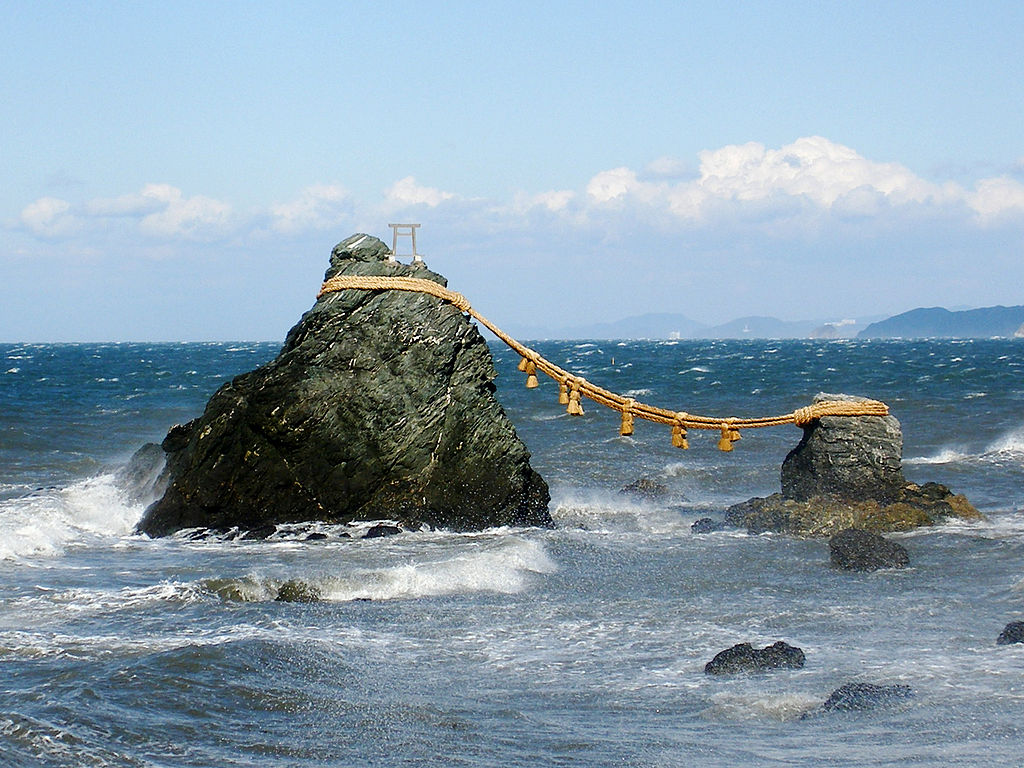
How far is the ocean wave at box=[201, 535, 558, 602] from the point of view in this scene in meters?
10.5

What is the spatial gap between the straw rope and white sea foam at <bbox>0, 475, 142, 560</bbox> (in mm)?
3859

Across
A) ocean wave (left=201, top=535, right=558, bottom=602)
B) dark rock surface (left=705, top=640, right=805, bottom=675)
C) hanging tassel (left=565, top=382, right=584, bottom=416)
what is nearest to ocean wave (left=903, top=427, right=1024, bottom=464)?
hanging tassel (left=565, top=382, right=584, bottom=416)

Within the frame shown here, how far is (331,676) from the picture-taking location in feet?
26.4

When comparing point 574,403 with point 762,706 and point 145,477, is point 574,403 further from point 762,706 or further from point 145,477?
point 762,706

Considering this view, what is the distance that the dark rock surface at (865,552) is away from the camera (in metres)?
11.7

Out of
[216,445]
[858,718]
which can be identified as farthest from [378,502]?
[858,718]

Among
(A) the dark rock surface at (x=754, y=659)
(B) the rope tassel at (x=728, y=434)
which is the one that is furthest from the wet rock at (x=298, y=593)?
(B) the rope tassel at (x=728, y=434)

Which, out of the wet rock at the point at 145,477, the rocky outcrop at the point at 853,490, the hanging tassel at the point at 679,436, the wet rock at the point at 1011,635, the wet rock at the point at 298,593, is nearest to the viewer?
the wet rock at the point at 1011,635

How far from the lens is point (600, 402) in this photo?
14.7 metres

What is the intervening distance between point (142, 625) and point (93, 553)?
376 centimetres

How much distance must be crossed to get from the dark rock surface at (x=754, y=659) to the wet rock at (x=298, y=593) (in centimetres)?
385

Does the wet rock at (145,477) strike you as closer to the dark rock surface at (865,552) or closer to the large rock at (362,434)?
the large rock at (362,434)

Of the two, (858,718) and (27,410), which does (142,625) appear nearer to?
(858,718)

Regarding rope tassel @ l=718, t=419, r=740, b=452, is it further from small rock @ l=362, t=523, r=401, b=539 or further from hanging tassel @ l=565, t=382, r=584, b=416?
small rock @ l=362, t=523, r=401, b=539
